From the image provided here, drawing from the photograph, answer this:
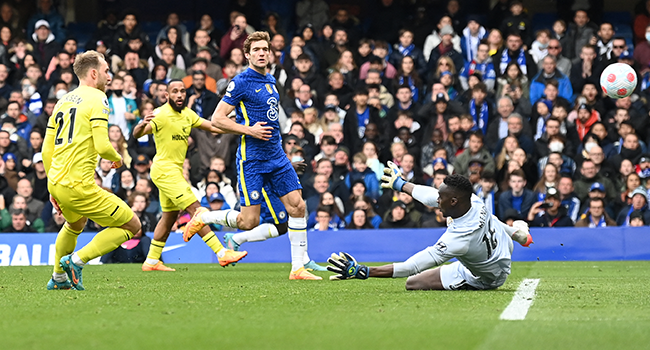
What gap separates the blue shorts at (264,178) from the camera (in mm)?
9688

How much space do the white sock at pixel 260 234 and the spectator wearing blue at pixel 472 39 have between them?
7014 millimetres

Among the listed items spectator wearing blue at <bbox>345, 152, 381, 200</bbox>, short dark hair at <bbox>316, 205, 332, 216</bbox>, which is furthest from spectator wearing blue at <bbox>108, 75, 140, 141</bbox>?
spectator wearing blue at <bbox>345, 152, 381, 200</bbox>

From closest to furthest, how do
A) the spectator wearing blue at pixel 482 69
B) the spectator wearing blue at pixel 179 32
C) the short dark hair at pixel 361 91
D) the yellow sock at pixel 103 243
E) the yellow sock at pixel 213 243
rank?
1. the yellow sock at pixel 103 243
2. the yellow sock at pixel 213 243
3. the short dark hair at pixel 361 91
4. the spectator wearing blue at pixel 482 69
5. the spectator wearing blue at pixel 179 32

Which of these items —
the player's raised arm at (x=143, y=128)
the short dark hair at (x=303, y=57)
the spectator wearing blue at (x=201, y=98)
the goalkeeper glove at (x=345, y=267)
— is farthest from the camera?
the short dark hair at (x=303, y=57)

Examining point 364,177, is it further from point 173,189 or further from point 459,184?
point 459,184

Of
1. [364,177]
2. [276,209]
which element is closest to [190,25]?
[364,177]

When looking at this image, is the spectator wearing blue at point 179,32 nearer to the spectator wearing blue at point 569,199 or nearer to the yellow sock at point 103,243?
the spectator wearing blue at point 569,199

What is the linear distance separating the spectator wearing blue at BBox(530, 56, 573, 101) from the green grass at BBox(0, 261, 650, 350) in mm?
7182

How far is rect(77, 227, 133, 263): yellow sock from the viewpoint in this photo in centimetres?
798

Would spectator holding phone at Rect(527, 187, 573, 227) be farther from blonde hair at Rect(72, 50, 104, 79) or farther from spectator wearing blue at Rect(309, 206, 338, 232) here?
blonde hair at Rect(72, 50, 104, 79)

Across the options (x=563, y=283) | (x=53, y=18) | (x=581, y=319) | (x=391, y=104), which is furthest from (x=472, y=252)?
(x=53, y=18)

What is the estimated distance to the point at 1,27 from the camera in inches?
768

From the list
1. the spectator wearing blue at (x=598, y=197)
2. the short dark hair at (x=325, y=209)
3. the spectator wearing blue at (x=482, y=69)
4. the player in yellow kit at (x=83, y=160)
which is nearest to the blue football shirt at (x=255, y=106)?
the player in yellow kit at (x=83, y=160)

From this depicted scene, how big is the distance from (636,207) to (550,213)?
1.36 m
